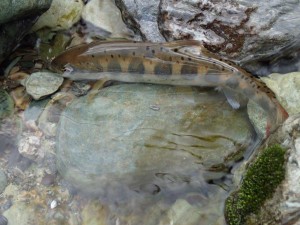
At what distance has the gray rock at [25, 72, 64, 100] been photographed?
5.60 metres

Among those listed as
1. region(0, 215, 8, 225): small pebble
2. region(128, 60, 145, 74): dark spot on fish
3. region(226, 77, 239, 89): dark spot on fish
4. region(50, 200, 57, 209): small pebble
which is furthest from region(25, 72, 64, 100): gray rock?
region(226, 77, 239, 89): dark spot on fish

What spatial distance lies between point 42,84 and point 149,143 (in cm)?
165

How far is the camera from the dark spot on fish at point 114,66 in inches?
222

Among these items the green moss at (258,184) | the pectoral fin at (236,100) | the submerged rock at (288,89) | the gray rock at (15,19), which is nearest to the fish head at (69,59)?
the gray rock at (15,19)

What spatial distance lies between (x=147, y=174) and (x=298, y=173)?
164 cm

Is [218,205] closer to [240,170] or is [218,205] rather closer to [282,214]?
[240,170]

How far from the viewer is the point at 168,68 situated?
214 inches

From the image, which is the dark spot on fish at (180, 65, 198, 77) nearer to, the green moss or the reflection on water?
the reflection on water

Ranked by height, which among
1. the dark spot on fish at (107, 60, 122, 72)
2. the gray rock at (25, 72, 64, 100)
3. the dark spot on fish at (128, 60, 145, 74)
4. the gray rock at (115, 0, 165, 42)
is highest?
the gray rock at (115, 0, 165, 42)

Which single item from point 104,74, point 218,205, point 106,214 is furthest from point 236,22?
point 106,214

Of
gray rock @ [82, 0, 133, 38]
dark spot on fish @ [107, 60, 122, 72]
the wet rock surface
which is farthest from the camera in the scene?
gray rock @ [82, 0, 133, 38]

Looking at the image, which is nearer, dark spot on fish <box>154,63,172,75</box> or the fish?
the fish

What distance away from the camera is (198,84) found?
5.41 metres

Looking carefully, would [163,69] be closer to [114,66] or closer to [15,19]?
[114,66]
